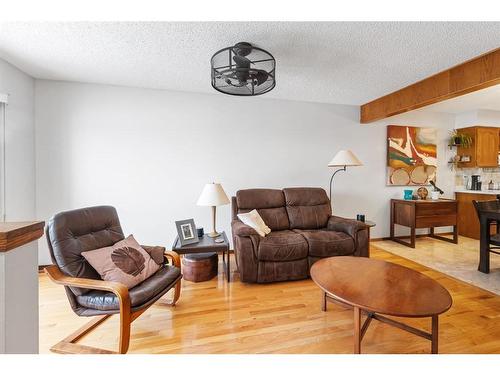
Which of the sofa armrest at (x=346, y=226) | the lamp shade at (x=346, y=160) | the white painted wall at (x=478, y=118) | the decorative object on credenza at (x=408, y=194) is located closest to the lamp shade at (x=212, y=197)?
the sofa armrest at (x=346, y=226)

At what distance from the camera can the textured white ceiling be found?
5.79 feet

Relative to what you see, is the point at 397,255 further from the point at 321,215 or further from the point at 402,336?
the point at 402,336

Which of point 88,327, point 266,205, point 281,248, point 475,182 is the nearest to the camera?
point 88,327

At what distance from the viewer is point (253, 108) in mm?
3469

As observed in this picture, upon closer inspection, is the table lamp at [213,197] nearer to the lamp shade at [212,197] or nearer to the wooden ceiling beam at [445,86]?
the lamp shade at [212,197]

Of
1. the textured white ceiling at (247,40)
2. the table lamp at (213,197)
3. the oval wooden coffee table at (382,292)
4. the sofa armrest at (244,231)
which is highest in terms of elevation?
the textured white ceiling at (247,40)

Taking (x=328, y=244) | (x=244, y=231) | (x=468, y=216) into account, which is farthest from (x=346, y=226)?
(x=468, y=216)

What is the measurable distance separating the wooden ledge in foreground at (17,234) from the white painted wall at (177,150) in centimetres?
259

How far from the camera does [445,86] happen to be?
2.49 meters

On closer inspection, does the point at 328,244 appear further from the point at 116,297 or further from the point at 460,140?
the point at 460,140

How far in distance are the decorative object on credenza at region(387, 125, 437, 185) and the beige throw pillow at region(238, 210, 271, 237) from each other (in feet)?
8.54

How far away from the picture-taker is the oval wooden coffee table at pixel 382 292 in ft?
4.32

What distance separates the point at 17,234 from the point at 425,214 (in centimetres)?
457

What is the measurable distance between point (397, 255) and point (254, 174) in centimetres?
237
